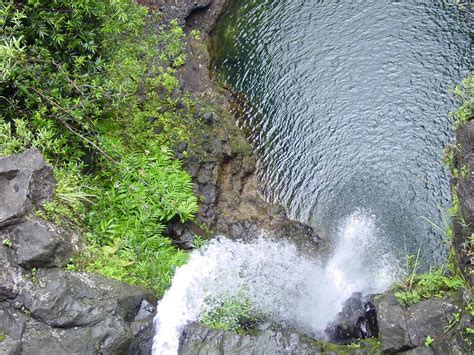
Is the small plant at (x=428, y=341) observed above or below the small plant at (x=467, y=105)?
below

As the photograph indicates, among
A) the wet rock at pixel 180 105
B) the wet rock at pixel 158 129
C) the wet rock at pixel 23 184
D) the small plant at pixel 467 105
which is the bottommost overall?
the wet rock at pixel 23 184

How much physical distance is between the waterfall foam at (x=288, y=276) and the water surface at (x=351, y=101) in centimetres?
54

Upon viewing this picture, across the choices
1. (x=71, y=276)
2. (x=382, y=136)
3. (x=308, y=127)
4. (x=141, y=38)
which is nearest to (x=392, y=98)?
(x=382, y=136)

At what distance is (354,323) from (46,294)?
617 cm

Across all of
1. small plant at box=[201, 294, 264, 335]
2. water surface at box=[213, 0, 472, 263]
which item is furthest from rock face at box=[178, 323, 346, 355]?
water surface at box=[213, 0, 472, 263]

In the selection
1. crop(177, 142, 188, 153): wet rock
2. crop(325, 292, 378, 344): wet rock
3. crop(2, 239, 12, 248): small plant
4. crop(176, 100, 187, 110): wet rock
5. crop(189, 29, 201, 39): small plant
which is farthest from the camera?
crop(189, 29, 201, 39): small plant

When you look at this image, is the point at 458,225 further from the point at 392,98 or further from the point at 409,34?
the point at 409,34

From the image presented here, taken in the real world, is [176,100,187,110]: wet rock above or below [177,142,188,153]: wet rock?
above

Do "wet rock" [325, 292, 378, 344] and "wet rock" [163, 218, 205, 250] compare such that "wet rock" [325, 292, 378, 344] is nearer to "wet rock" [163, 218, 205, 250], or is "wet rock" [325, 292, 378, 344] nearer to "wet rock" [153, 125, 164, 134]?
"wet rock" [163, 218, 205, 250]

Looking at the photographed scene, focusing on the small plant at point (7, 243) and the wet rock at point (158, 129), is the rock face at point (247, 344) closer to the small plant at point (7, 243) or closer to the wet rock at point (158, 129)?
the small plant at point (7, 243)

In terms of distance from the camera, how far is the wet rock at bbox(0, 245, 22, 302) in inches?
333

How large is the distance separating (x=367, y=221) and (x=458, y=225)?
433cm

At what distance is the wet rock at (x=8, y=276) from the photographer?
845 centimetres

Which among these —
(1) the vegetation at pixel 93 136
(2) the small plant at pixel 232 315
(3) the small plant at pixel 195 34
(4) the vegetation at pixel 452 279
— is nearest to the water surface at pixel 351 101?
(3) the small plant at pixel 195 34
